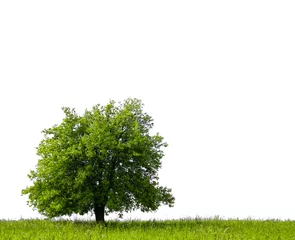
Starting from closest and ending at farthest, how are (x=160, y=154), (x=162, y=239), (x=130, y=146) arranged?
(x=162, y=239) < (x=130, y=146) < (x=160, y=154)

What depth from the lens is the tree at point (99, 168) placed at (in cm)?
2558

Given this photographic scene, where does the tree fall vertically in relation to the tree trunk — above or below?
above

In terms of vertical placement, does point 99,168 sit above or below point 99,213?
above

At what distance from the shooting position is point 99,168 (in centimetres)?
2617

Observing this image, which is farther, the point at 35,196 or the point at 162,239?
the point at 35,196

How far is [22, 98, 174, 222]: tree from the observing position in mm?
25578

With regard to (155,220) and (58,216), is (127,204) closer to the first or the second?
(155,220)

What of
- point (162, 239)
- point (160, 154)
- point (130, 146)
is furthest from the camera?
point (160, 154)

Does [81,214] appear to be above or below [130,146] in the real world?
below

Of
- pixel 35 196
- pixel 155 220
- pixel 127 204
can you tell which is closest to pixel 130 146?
pixel 127 204

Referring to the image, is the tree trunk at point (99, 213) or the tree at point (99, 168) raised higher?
the tree at point (99, 168)

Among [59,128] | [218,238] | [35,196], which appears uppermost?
[59,128]

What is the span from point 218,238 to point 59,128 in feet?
48.8

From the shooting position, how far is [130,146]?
25.4 metres
